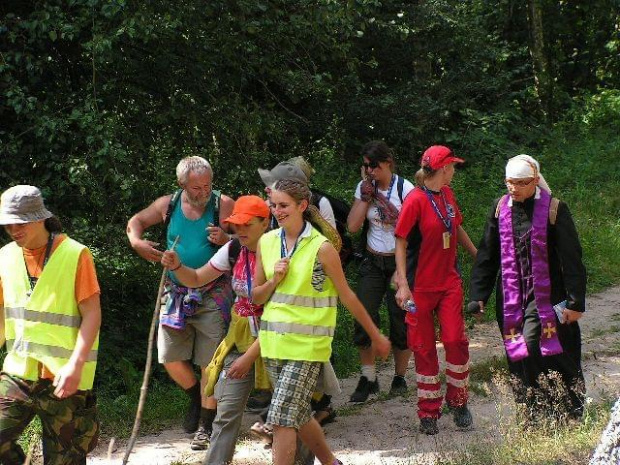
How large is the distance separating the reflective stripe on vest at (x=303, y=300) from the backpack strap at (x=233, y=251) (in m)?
0.70

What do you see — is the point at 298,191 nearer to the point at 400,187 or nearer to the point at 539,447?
the point at 539,447

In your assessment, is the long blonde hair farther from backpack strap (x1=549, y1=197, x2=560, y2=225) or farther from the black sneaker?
the black sneaker

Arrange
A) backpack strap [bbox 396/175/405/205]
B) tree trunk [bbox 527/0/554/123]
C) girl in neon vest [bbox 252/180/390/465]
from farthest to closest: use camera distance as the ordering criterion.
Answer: tree trunk [bbox 527/0/554/123] < backpack strap [bbox 396/175/405/205] < girl in neon vest [bbox 252/180/390/465]

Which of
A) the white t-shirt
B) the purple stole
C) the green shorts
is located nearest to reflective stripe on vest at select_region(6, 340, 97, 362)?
the green shorts

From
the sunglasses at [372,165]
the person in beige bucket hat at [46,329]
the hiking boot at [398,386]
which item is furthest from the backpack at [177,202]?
the hiking boot at [398,386]

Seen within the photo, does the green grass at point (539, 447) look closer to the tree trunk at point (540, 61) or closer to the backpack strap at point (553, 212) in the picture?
the backpack strap at point (553, 212)

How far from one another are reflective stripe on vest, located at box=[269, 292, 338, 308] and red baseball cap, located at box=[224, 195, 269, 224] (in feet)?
1.65

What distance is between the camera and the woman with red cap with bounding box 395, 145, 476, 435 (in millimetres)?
6848

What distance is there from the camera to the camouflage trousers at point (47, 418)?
16.3 ft

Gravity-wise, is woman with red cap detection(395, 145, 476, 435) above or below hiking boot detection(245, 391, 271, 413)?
above

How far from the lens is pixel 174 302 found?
6805 millimetres

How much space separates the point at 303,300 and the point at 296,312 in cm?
7

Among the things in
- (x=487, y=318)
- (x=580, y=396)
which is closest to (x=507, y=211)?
(x=580, y=396)

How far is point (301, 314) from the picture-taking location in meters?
5.35
